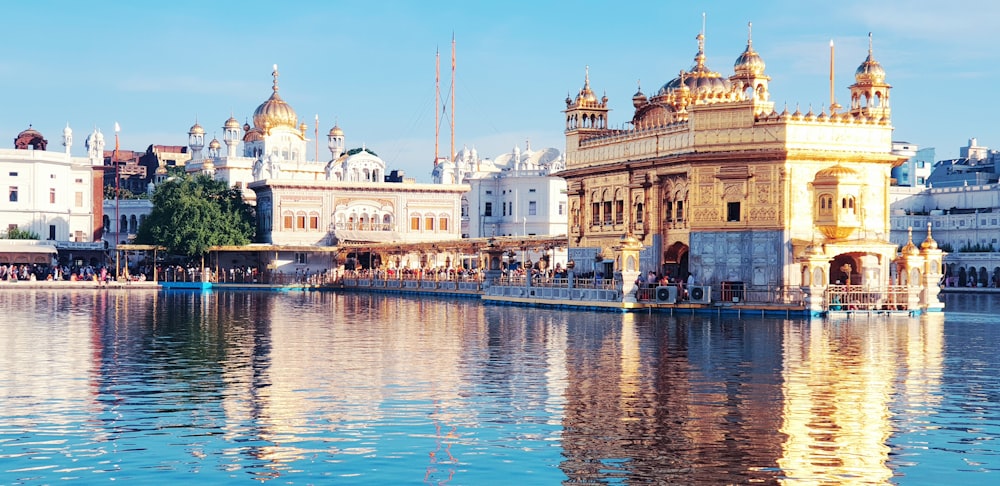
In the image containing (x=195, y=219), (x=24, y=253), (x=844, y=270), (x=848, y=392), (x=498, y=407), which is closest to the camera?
(x=498, y=407)

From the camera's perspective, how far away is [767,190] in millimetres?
46938

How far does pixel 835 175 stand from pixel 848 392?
26.7m

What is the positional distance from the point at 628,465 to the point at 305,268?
74971 mm

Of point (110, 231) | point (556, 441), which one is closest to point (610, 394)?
point (556, 441)

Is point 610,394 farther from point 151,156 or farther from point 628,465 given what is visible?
point 151,156

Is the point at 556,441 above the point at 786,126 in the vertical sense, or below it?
below

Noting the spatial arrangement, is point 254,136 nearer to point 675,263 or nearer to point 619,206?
point 619,206

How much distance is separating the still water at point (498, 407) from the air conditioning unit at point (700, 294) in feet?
35.0

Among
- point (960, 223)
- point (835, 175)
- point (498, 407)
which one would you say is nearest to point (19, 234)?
point (835, 175)

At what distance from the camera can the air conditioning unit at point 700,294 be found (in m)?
46.2

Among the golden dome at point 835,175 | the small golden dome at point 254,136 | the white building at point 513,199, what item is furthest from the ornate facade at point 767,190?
the small golden dome at point 254,136

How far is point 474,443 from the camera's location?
16203mm

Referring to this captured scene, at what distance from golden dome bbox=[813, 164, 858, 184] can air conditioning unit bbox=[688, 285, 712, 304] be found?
5399 mm

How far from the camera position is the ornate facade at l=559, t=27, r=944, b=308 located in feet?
153
